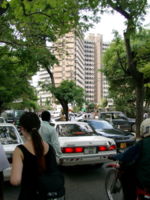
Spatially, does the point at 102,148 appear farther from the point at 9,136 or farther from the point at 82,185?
the point at 9,136

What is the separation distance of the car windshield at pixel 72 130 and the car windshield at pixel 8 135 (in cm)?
170

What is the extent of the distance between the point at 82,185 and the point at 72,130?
2425 millimetres

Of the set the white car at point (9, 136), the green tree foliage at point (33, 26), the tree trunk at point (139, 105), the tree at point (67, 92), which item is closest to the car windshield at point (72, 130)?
the white car at point (9, 136)

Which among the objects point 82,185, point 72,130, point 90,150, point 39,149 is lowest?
point 82,185

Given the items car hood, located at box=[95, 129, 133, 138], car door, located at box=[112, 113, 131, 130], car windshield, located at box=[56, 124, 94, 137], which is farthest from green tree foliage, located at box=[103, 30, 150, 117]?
car windshield, located at box=[56, 124, 94, 137]

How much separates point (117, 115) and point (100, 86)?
15660 cm

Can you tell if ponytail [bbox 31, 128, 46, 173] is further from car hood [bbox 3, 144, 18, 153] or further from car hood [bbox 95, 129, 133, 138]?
car hood [bbox 95, 129, 133, 138]

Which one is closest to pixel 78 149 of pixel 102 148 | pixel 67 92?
pixel 102 148

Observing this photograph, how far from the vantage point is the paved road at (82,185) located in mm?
5582

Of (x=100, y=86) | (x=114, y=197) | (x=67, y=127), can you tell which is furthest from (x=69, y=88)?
(x=100, y=86)

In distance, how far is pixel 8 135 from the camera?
6898 millimetres

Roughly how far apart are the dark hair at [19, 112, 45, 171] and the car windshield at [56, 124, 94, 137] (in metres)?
5.60

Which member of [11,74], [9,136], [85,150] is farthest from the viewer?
[11,74]

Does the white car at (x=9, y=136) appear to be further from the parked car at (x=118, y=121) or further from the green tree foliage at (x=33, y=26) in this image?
the parked car at (x=118, y=121)
